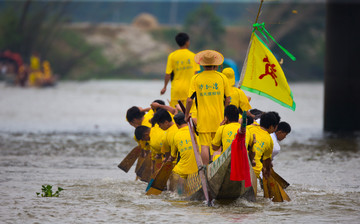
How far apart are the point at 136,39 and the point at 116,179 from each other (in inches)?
2311

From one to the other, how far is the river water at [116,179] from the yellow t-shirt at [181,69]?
1.77 meters

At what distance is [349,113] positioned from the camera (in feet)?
76.0

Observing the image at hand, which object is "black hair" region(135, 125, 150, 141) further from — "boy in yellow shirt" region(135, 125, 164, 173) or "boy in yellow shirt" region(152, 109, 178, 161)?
"boy in yellow shirt" region(152, 109, 178, 161)

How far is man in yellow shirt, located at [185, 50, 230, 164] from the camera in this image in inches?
451

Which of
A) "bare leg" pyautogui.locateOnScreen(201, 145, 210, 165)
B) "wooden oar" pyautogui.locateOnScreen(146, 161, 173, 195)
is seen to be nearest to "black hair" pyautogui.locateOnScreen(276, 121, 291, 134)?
"bare leg" pyautogui.locateOnScreen(201, 145, 210, 165)

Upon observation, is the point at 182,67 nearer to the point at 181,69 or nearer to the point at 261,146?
the point at 181,69

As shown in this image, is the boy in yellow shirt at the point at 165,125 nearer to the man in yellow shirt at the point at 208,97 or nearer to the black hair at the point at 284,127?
the man in yellow shirt at the point at 208,97

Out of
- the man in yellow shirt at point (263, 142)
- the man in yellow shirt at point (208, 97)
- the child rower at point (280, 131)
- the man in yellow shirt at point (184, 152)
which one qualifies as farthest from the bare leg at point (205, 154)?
the child rower at point (280, 131)

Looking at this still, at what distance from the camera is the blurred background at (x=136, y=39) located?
6138cm

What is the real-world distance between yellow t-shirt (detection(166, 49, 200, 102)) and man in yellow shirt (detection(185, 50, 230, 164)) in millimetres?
2451

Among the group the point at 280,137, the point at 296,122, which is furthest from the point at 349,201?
the point at 296,122

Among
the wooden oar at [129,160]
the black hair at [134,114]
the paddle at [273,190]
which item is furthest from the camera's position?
the wooden oar at [129,160]

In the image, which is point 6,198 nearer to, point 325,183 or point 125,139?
point 325,183

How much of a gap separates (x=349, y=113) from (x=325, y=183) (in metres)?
10.3
